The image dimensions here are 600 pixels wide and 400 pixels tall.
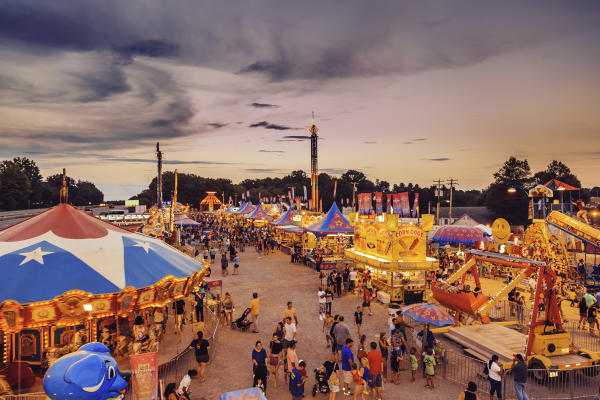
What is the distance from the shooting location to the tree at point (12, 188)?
206 ft

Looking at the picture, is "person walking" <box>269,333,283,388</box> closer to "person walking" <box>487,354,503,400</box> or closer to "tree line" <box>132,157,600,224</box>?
"person walking" <box>487,354,503,400</box>

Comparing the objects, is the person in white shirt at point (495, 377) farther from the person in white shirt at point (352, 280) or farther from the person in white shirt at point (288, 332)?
the person in white shirt at point (352, 280)

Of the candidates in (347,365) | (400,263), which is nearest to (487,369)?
(347,365)

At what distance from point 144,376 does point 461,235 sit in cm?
2278

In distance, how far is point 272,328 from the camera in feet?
39.0

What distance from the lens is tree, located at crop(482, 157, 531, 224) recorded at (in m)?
51.9

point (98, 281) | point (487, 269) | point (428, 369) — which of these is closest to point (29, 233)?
point (98, 281)

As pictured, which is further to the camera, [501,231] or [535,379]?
[501,231]

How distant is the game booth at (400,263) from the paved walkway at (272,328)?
134 cm

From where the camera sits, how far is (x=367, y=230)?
18047mm

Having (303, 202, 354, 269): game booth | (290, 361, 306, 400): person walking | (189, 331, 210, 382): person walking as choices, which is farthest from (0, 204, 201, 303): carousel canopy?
(303, 202, 354, 269): game booth

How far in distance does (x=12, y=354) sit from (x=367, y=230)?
47.7 feet

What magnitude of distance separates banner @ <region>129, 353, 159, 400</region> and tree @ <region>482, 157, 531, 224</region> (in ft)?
180

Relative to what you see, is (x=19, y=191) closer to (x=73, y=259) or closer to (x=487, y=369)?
(x=73, y=259)
